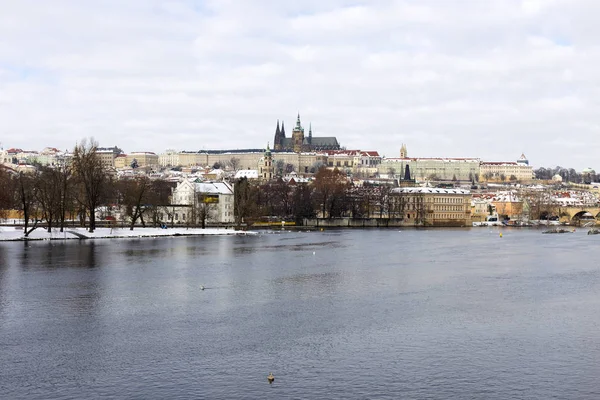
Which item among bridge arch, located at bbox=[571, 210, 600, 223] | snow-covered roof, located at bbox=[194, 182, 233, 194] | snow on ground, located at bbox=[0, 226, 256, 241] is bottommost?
snow on ground, located at bbox=[0, 226, 256, 241]

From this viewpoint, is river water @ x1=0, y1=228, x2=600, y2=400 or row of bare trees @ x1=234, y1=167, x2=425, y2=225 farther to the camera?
row of bare trees @ x1=234, y1=167, x2=425, y2=225

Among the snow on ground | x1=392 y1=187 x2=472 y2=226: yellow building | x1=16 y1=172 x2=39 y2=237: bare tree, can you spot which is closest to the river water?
the snow on ground

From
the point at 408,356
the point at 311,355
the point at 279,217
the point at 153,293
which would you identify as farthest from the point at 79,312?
the point at 279,217

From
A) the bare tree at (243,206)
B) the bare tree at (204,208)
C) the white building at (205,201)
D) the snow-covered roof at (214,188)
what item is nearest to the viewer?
the bare tree at (204,208)

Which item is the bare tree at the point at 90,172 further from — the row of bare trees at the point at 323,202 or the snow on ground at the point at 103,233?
the row of bare trees at the point at 323,202

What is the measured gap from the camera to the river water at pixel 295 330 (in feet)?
57.5

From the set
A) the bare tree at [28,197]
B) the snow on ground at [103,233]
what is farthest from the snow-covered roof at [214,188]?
the bare tree at [28,197]

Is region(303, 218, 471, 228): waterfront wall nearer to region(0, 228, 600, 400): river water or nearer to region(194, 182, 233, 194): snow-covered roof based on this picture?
region(194, 182, 233, 194): snow-covered roof

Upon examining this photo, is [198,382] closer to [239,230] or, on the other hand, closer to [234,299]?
[234,299]

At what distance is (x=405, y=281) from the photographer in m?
34.2

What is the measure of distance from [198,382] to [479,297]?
14694 millimetres

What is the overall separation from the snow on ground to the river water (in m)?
17.0

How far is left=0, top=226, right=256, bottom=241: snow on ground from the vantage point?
190 feet

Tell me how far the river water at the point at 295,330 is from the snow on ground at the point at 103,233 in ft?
55.7
